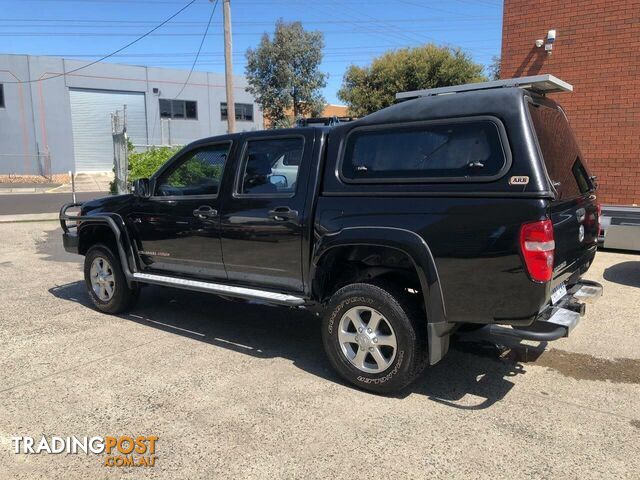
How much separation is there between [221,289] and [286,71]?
20.8 metres

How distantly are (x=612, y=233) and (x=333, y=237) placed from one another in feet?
15.8

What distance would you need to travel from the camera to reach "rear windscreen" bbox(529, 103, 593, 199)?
3592 millimetres

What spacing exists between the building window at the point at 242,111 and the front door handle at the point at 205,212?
36.6 meters

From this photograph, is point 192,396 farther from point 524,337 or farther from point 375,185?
point 524,337

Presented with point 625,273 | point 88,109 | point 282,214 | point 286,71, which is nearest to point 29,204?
point 286,71

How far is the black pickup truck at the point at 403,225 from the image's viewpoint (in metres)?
3.37

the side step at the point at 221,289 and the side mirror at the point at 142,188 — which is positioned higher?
the side mirror at the point at 142,188

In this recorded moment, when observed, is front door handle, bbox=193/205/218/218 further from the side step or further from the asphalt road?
the asphalt road

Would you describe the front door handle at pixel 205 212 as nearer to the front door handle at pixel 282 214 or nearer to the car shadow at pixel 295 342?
A: the front door handle at pixel 282 214

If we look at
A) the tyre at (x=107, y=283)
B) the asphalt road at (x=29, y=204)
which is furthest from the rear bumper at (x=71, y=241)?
the asphalt road at (x=29, y=204)

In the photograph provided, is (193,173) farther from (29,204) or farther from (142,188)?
(29,204)

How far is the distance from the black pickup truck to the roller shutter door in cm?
3320

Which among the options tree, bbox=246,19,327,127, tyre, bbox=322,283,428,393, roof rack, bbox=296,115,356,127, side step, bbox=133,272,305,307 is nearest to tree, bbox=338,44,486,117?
tree, bbox=246,19,327,127

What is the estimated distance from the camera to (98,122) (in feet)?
116
